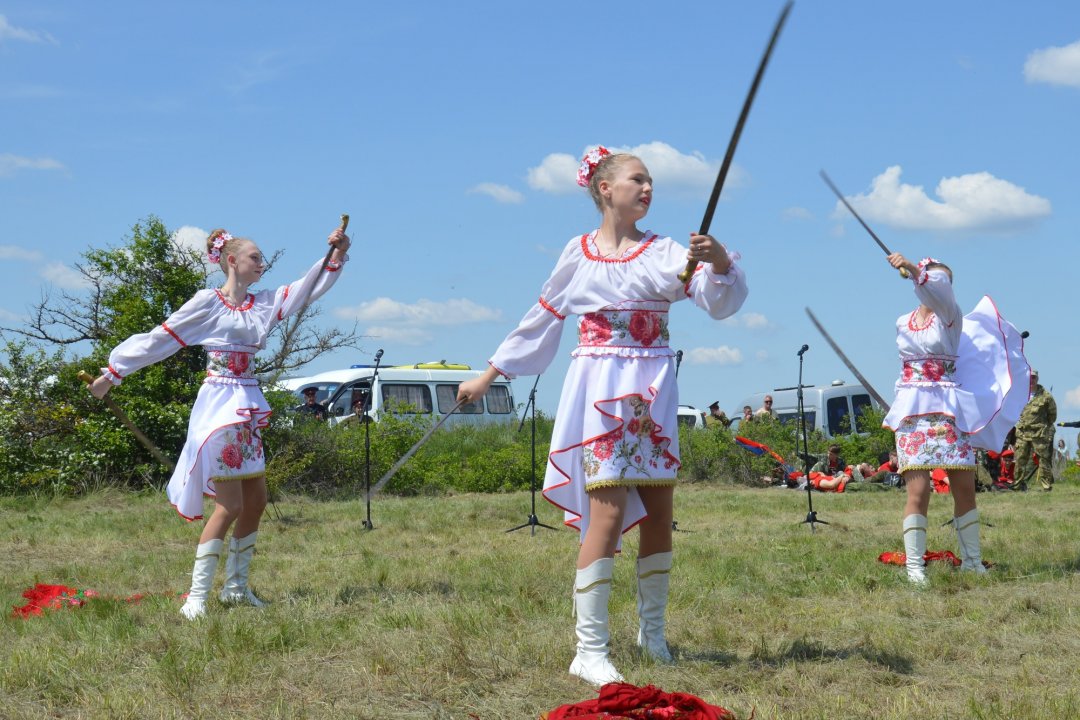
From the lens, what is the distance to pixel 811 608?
505cm

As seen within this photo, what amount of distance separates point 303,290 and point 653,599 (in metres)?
2.64

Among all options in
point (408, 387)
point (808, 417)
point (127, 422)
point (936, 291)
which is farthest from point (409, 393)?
point (936, 291)

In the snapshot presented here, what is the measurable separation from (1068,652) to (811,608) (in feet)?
3.84

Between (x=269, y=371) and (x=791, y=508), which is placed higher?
(x=269, y=371)

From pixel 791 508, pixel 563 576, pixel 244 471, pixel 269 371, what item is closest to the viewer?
pixel 244 471

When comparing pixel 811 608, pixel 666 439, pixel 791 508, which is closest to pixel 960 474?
pixel 811 608

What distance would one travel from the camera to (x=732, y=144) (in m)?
3.45

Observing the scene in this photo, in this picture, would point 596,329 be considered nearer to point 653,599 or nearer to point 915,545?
point 653,599

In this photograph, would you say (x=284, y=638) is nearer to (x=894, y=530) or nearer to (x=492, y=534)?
(x=492, y=534)

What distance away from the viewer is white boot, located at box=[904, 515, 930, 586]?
594cm

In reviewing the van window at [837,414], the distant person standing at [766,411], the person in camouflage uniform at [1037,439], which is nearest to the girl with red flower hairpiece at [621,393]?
the person in camouflage uniform at [1037,439]

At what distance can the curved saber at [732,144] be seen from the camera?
323 cm

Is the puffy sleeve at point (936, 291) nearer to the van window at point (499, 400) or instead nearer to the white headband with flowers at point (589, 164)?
the white headband with flowers at point (589, 164)

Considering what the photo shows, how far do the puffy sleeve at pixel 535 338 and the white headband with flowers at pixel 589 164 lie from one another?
24cm
